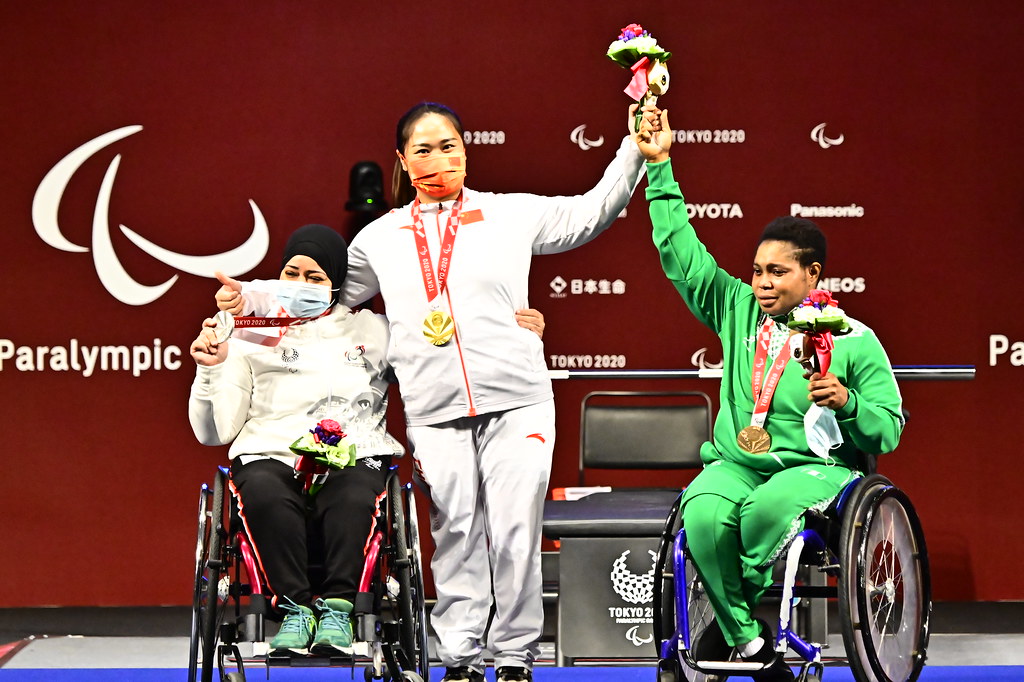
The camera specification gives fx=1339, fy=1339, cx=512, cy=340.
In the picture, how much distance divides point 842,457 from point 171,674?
195cm

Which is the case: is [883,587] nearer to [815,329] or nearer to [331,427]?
[815,329]

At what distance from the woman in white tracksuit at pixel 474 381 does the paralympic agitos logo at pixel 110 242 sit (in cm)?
202

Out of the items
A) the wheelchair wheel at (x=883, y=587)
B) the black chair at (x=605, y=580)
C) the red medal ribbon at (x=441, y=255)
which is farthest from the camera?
the black chair at (x=605, y=580)

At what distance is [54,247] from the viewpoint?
5.27 m

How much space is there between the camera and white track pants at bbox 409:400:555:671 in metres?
3.22

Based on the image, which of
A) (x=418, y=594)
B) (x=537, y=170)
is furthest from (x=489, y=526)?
(x=537, y=170)

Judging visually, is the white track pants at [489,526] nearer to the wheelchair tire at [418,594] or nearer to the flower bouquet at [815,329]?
the wheelchair tire at [418,594]

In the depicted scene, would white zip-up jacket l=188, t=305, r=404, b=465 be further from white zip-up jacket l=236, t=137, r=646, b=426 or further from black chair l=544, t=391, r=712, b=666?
black chair l=544, t=391, r=712, b=666

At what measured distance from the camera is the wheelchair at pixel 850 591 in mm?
2920

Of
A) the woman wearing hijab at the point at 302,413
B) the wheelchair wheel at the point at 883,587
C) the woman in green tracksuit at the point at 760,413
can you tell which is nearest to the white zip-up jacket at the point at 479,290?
the woman wearing hijab at the point at 302,413

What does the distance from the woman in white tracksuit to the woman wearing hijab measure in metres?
0.11

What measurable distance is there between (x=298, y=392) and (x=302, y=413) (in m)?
0.05

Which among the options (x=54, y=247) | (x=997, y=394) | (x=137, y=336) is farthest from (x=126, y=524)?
(x=997, y=394)

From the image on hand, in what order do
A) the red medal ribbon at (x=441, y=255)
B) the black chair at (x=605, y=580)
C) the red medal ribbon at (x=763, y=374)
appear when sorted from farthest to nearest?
the black chair at (x=605, y=580) → the red medal ribbon at (x=441, y=255) → the red medal ribbon at (x=763, y=374)
